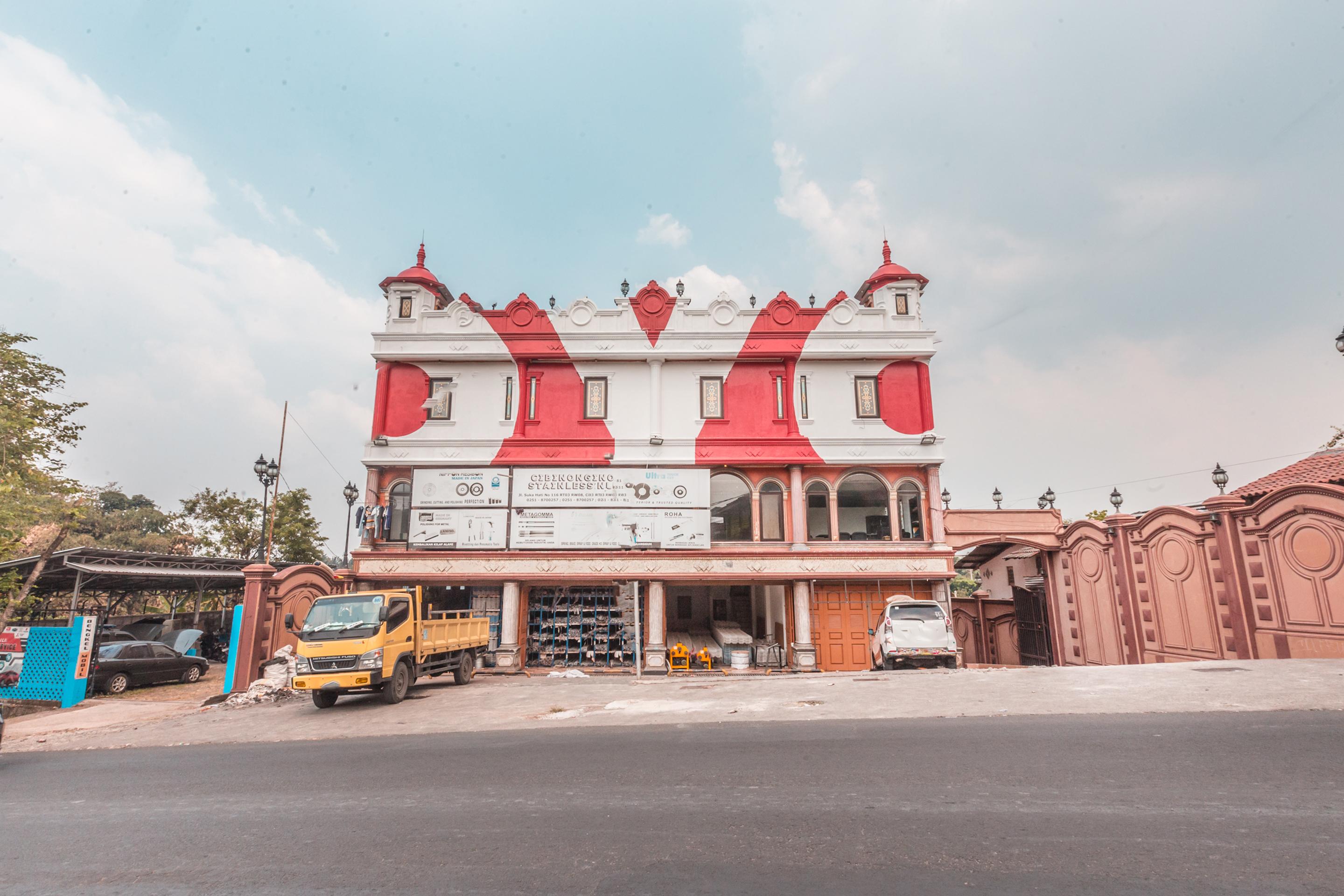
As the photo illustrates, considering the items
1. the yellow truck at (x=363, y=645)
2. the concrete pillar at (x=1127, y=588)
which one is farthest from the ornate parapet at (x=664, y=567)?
the yellow truck at (x=363, y=645)

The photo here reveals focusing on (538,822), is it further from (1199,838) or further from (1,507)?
(1,507)

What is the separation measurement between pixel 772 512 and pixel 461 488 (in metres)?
10.9

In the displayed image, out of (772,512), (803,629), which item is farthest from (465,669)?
(772,512)

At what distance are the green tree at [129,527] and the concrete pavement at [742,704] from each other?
96.2 feet

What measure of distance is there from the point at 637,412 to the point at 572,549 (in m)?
5.41

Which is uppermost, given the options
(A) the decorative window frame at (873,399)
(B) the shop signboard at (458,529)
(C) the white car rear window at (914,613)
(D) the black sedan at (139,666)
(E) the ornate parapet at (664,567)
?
(A) the decorative window frame at (873,399)

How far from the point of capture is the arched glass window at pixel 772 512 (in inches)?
890

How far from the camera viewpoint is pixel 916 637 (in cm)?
1634

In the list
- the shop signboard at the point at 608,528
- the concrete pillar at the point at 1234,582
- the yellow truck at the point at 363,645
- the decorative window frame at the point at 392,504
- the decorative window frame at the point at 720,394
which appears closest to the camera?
the yellow truck at the point at 363,645

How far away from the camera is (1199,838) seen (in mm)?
4746

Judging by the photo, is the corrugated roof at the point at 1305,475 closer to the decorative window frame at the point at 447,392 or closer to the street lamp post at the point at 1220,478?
Answer: the street lamp post at the point at 1220,478

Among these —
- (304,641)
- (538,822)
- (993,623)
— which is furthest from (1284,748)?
(993,623)

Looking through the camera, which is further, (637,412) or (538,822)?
(637,412)

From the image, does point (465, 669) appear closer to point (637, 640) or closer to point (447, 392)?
point (637, 640)
